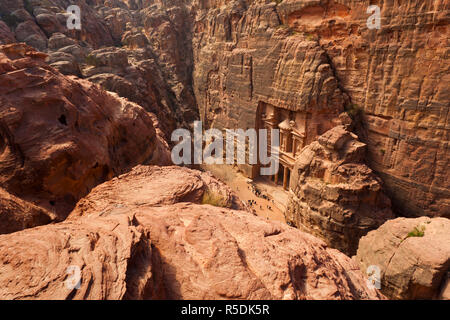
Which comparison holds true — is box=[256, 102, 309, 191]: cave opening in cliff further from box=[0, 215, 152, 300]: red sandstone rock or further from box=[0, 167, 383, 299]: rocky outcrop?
box=[0, 215, 152, 300]: red sandstone rock

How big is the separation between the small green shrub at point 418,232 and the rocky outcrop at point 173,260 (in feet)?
26.7

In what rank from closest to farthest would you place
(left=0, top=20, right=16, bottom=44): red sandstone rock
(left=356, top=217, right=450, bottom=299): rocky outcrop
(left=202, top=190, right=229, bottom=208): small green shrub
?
1. (left=202, top=190, right=229, bottom=208): small green shrub
2. (left=356, top=217, right=450, bottom=299): rocky outcrop
3. (left=0, top=20, right=16, bottom=44): red sandstone rock

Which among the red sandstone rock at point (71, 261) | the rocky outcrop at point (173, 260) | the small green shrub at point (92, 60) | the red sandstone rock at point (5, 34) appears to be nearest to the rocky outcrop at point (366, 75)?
the small green shrub at point (92, 60)

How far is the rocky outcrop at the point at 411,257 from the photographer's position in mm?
9328

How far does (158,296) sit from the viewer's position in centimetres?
311

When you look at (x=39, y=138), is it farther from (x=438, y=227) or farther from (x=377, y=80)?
(x=377, y=80)

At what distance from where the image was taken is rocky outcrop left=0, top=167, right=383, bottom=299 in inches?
110

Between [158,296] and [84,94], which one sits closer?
[158,296]

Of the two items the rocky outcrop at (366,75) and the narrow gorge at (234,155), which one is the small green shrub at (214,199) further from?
the rocky outcrop at (366,75)

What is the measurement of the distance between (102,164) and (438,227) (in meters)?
12.1

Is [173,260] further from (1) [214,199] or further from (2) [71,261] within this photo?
(1) [214,199]

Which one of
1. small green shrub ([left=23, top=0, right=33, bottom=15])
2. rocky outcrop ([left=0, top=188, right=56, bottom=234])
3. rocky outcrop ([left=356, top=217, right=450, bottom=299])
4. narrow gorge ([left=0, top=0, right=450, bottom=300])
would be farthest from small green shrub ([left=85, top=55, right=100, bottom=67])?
rocky outcrop ([left=356, top=217, right=450, bottom=299])

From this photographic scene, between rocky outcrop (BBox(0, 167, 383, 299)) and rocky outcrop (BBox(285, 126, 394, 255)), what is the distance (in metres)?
11.9

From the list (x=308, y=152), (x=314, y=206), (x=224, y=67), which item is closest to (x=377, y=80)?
(x=308, y=152)
